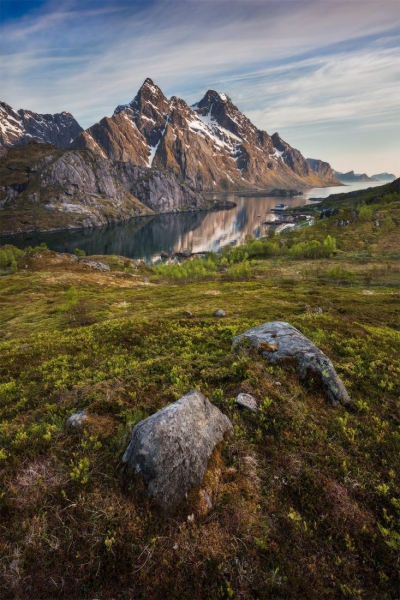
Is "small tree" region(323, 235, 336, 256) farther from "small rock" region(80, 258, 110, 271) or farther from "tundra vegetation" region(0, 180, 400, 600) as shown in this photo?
"tundra vegetation" region(0, 180, 400, 600)

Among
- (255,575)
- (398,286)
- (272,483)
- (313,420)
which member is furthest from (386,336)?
(398,286)

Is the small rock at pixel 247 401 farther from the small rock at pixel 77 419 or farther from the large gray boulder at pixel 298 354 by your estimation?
the small rock at pixel 77 419

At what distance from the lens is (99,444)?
9086mm

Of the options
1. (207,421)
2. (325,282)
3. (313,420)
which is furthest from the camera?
(325,282)

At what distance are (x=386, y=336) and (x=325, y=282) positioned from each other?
242 feet

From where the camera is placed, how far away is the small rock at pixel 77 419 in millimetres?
10023

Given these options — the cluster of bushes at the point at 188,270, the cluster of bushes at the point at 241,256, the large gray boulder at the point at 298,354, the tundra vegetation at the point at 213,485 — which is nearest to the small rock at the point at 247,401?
the tundra vegetation at the point at 213,485

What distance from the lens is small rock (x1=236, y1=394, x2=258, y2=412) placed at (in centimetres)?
1105

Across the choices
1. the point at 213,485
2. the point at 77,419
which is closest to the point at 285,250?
the point at 77,419

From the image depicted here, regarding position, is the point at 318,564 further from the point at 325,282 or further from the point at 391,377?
the point at 325,282

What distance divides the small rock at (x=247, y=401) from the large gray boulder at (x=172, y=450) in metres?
1.93

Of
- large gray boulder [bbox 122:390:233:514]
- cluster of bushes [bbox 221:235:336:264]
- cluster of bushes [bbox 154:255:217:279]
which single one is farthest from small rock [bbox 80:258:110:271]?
large gray boulder [bbox 122:390:233:514]

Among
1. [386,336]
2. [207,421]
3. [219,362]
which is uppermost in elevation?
[207,421]

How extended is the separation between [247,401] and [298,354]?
13.4ft
